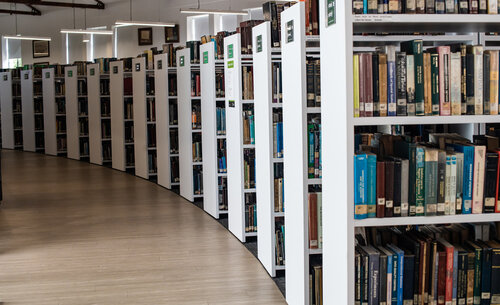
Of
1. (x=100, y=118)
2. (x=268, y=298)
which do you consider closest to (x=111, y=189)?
(x=100, y=118)

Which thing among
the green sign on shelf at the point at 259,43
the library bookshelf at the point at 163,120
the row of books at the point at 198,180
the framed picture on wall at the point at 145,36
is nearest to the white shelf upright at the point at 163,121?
the library bookshelf at the point at 163,120

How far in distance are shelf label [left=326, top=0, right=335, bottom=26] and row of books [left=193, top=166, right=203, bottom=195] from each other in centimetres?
545

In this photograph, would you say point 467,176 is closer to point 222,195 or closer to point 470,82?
point 470,82

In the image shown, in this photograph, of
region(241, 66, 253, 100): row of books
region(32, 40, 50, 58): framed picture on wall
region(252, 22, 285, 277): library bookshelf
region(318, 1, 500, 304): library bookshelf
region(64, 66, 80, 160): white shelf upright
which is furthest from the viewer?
region(32, 40, 50, 58): framed picture on wall

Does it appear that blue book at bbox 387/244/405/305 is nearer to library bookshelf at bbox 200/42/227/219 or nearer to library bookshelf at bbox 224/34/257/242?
library bookshelf at bbox 224/34/257/242

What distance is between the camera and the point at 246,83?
562 centimetres

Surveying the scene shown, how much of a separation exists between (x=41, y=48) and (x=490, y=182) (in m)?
20.2

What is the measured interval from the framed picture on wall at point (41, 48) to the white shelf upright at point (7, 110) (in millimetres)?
4785

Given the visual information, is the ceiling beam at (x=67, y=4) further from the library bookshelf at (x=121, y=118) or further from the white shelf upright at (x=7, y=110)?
the library bookshelf at (x=121, y=118)

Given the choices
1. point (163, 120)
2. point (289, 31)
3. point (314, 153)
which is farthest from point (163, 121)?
point (314, 153)

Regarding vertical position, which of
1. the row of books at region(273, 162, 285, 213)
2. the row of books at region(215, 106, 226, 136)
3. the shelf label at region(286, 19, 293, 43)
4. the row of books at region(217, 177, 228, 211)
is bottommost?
the row of books at region(217, 177, 228, 211)

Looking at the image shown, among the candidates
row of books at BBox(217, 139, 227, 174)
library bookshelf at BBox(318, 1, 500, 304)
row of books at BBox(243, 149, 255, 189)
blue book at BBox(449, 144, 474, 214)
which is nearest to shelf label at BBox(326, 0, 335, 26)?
library bookshelf at BBox(318, 1, 500, 304)

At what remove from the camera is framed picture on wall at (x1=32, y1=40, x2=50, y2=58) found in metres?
20.5

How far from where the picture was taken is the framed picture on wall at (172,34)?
55.9 ft
